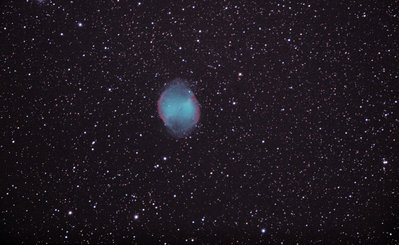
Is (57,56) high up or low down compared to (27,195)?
up

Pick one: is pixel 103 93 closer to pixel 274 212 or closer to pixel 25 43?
A: pixel 25 43

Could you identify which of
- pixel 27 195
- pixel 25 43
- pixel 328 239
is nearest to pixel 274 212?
pixel 328 239

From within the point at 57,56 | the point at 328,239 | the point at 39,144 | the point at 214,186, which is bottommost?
the point at 328,239
